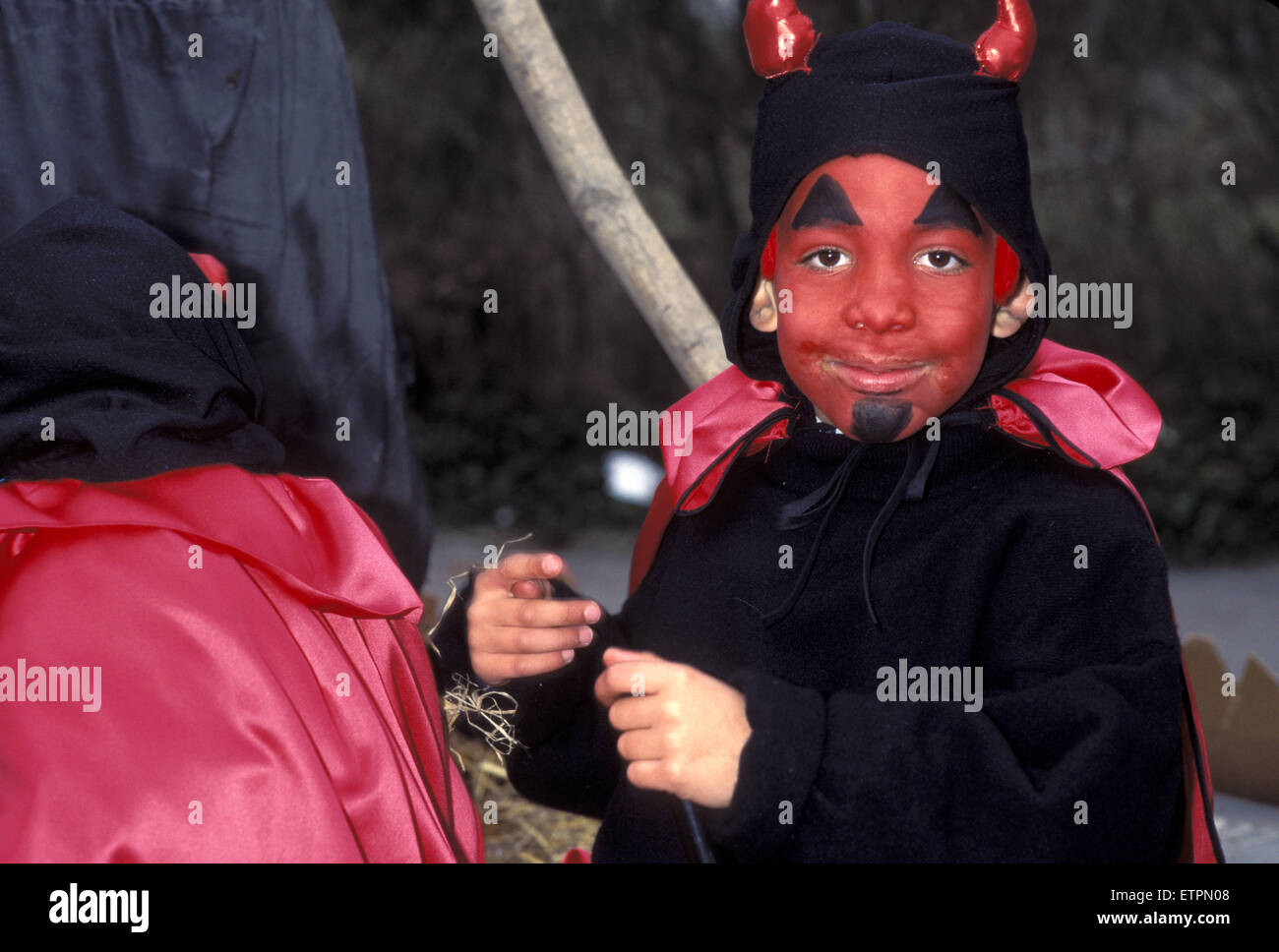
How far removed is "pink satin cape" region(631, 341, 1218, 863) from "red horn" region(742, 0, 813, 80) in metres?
0.32

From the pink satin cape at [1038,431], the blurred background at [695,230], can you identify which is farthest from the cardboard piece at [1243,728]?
the blurred background at [695,230]

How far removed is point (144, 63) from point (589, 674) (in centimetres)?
111

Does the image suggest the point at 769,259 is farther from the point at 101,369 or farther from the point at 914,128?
the point at 101,369

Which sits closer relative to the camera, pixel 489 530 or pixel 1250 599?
pixel 1250 599

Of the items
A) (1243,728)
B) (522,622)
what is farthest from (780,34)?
(1243,728)

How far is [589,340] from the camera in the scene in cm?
442

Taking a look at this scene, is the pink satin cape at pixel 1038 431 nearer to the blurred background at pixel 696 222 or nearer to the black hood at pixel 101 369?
the black hood at pixel 101 369

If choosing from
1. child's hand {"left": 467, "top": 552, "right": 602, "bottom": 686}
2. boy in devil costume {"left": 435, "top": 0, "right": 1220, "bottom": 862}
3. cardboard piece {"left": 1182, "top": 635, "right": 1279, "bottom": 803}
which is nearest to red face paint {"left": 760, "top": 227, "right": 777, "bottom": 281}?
boy in devil costume {"left": 435, "top": 0, "right": 1220, "bottom": 862}

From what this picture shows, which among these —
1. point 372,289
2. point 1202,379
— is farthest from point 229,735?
point 1202,379

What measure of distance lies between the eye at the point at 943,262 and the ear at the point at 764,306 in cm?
18

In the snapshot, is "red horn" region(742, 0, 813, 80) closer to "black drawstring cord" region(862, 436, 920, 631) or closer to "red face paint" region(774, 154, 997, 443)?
"red face paint" region(774, 154, 997, 443)

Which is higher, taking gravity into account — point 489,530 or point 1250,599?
point 489,530

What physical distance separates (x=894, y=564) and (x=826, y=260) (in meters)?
0.28
